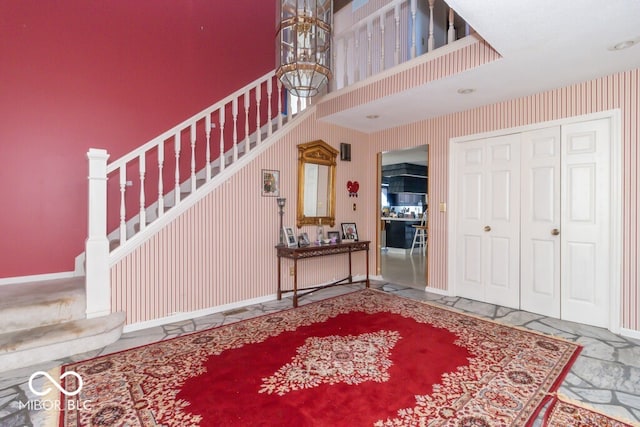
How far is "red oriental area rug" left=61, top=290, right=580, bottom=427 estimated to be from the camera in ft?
5.85

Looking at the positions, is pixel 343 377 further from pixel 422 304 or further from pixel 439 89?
pixel 439 89

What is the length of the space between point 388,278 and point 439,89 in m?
3.24

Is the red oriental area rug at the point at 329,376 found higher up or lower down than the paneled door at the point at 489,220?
lower down

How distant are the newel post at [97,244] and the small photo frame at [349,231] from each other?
3.20m

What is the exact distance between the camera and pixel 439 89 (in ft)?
11.4

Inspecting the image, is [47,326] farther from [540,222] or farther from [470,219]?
[540,222]

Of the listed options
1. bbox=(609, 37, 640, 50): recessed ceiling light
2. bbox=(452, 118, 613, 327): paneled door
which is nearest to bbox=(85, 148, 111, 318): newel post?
bbox=(452, 118, 613, 327): paneled door

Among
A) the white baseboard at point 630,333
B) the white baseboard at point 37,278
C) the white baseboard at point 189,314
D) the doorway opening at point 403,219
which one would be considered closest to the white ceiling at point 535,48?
the doorway opening at point 403,219

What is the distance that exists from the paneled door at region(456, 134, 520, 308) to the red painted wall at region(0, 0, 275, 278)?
4.17 meters

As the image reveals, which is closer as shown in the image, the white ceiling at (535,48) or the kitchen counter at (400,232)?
the white ceiling at (535,48)

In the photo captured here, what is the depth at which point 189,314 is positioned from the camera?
3.47m

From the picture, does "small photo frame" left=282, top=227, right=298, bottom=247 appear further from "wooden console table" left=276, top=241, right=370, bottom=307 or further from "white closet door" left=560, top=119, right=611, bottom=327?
"white closet door" left=560, top=119, right=611, bottom=327

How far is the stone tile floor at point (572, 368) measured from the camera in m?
1.86

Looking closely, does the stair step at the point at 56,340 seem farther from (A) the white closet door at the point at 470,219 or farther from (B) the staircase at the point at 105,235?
(A) the white closet door at the point at 470,219
